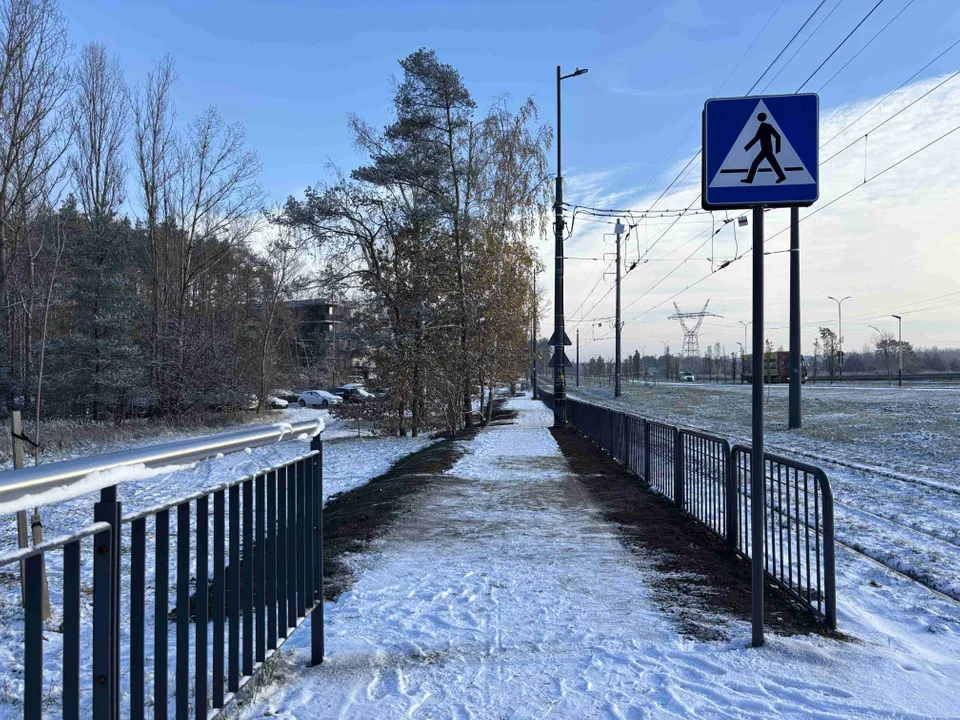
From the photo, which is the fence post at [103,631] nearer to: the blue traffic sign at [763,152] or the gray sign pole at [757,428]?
the gray sign pole at [757,428]

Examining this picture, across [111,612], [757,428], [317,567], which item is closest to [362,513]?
[317,567]

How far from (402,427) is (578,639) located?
20.0 m

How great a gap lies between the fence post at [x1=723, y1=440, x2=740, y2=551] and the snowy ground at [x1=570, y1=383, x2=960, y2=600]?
128cm

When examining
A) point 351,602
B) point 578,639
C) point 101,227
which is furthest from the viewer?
point 101,227

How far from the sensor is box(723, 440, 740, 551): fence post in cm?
612

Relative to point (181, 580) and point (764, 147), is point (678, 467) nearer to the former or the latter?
point (764, 147)

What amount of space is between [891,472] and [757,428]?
8961mm

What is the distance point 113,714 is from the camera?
5.48ft

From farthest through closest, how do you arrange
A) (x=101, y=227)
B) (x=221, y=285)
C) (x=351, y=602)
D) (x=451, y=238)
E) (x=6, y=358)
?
(x=221, y=285), (x=101, y=227), (x=6, y=358), (x=451, y=238), (x=351, y=602)

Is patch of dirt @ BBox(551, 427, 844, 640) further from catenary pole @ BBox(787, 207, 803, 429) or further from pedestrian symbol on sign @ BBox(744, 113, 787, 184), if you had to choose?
catenary pole @ BBox(787, 207, 803, 429)

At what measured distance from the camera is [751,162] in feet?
13.2

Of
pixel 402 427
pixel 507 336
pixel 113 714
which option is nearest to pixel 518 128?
pixel 507 336

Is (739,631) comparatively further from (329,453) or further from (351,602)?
(329,453)

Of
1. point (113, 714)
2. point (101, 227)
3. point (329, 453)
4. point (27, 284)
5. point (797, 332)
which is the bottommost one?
point (329, 453)
